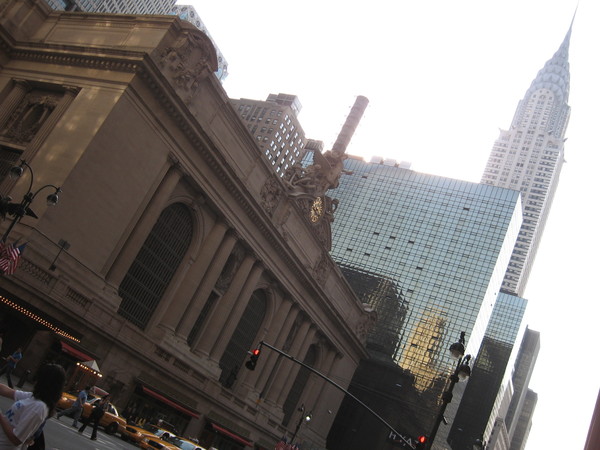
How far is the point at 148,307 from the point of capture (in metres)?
39.9

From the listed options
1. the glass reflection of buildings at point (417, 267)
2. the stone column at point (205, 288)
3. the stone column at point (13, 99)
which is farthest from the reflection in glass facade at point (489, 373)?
the stone column at point (13, 99)

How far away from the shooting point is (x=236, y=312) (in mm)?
47406

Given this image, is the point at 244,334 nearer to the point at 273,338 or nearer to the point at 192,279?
the point at 273,338

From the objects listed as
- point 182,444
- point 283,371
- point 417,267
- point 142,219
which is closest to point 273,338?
point 283,371

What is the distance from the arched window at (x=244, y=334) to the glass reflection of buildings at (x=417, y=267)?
118ft

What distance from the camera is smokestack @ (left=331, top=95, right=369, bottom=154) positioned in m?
95.4

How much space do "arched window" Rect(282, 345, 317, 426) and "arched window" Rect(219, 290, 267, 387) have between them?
30.4ft

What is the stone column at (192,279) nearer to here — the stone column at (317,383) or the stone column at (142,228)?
the stone column at (142,228)

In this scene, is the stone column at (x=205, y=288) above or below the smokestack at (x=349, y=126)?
below

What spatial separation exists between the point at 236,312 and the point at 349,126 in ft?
194

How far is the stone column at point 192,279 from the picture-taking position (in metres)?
41.0

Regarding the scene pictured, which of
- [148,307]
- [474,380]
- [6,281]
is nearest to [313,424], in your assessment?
[148,307]

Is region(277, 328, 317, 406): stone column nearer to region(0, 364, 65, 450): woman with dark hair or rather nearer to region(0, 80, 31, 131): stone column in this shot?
region(0, 80, 31, 131): stone column

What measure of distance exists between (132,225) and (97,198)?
3.28m
